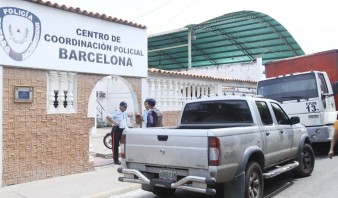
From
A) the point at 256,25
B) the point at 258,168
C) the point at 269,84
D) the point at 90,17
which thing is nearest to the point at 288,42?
the point at 256,25

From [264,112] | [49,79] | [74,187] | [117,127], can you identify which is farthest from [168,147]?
[117,127]

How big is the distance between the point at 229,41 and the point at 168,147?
19.2 metres

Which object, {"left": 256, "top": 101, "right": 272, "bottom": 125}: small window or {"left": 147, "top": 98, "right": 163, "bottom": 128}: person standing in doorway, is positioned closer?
{"left": 256, "top": 101, "right": 272, "bottom": 125}: small window

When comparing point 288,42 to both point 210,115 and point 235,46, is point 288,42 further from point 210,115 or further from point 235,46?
point 210,115

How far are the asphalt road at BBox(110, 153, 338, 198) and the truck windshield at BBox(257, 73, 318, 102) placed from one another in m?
2.33

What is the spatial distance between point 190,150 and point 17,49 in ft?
13.3

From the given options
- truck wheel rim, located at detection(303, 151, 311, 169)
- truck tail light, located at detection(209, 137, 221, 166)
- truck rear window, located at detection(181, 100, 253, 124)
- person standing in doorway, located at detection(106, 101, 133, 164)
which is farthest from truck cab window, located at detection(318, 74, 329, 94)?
truck tail light, located at detection(209, 137, 221, 166)

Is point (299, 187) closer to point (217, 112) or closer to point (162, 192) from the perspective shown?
point (217, 112)

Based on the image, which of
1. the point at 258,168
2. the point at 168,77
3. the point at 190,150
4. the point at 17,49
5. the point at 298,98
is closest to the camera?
the point at 190,150

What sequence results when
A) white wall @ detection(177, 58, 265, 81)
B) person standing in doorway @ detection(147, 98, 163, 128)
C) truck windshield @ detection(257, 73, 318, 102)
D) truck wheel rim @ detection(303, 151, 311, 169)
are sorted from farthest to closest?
1. white wall @ detection(177, 58, 265, 81)
2. truck windshield @ detection(257, 73, 318, 102)
3. person standing in doorway @ detection(147, 98, 163, 128)
4. truck wheel rim @ detection(303, 151, 311, 169)

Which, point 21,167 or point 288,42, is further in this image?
point 288,42

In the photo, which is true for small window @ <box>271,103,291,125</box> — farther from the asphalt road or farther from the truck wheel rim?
the asphalt road

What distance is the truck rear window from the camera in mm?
5684

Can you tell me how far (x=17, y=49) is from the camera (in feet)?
21.2
